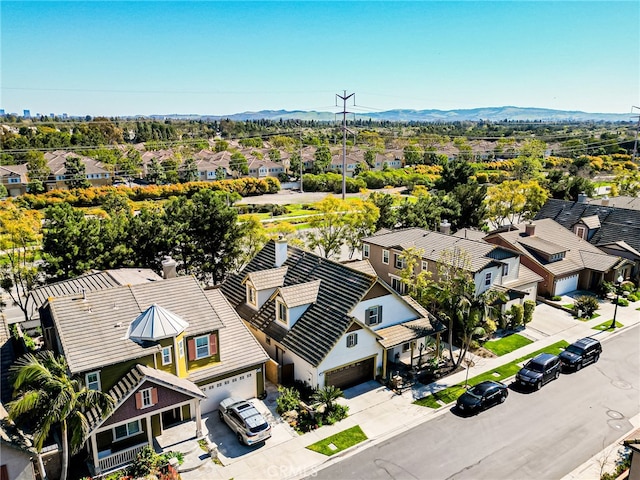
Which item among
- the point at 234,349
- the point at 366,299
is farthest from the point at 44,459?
the point at 366,299

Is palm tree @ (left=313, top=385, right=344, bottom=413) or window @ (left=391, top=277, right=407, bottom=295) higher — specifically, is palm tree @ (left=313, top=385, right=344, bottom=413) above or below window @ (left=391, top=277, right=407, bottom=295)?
below

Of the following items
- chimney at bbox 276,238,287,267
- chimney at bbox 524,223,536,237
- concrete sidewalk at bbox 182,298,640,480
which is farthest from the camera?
chimney at bbox 524,223,536,237

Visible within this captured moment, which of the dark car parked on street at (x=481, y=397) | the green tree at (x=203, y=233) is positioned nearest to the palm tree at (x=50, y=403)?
the dark car parked on street at (x=481, y=397)

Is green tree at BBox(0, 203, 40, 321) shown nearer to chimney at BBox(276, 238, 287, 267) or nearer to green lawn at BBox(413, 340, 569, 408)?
chimney at BBox(276, 238, 287, 267)

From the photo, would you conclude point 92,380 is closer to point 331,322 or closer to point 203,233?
point 331,322

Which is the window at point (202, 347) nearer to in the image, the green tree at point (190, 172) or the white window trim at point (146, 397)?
the white window trim at point (146, 397)

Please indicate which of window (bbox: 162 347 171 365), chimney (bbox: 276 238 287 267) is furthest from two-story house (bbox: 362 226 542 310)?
window (bbox: 162 347 171 365)
